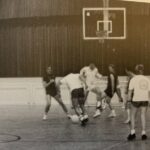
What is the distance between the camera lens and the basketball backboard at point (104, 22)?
27078mm

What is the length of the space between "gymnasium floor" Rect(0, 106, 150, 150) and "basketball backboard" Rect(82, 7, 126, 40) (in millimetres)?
6201

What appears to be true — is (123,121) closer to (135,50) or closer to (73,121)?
(73,121)

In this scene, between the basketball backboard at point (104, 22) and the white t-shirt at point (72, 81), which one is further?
the basketball backboard at point (104, 22)

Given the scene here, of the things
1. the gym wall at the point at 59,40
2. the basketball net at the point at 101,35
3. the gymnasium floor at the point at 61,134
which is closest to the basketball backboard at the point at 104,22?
the basketball net at the point at 101,35

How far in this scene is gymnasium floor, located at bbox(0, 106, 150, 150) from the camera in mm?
13578

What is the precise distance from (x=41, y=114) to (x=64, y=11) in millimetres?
7451

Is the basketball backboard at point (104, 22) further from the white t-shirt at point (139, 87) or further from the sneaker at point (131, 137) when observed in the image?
the sneaker at point (131, 137)

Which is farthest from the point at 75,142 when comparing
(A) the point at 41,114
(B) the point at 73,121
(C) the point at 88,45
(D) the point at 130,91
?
(C) the point at 88,45

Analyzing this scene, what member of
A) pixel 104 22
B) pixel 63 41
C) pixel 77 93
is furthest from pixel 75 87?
pixel 63 41

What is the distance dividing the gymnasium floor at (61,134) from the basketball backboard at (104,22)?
6.20 m

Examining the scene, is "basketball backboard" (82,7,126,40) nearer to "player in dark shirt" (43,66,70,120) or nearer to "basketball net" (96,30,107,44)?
"basketball net" (96,30,107,44)

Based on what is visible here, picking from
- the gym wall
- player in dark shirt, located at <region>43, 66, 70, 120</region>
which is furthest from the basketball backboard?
player in dark shirt, located at <region>43, 66, 70, 120</region>

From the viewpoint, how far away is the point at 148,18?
27.2 meters

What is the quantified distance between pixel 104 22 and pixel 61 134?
12.2 meters
